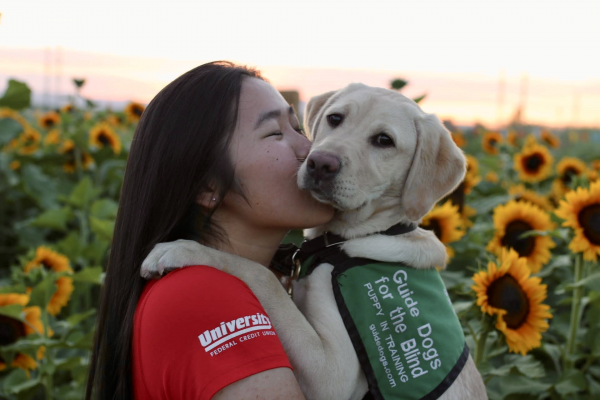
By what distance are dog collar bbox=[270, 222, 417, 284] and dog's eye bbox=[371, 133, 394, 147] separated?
389 millimetres

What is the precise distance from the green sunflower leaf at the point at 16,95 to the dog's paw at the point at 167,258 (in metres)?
2.40

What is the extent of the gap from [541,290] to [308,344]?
4.22ft

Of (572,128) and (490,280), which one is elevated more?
(490,280)

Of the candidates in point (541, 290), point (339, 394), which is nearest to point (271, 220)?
point (339, 394)

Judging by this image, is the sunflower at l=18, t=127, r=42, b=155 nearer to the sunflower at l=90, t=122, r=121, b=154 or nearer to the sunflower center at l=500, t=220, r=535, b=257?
the sunflower at l=90, t=122, r=121, b=154

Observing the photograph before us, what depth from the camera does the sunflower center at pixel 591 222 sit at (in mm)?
3055

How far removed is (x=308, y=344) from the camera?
2.16 m

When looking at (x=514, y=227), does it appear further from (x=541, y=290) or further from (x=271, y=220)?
(x=271, y=220)

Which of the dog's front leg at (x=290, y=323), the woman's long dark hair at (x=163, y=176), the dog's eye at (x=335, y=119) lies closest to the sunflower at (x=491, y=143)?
the dog's eye at (x=335, y=119)

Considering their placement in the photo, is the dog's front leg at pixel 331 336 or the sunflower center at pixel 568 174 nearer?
the dog's front leg at pixel 331 336

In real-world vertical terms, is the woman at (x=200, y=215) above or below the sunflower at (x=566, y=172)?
above

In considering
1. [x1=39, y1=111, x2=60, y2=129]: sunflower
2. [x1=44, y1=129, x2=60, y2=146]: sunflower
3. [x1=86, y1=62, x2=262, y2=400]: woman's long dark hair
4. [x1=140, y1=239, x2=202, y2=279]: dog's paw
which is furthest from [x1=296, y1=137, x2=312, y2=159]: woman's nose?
[x1=39, y1=111, x2=60, y2=129]: sunflower

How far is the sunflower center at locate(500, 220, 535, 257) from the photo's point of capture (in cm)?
354

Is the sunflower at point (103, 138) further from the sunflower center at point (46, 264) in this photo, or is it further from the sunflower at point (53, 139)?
the sunflower center at point (46, 264)
